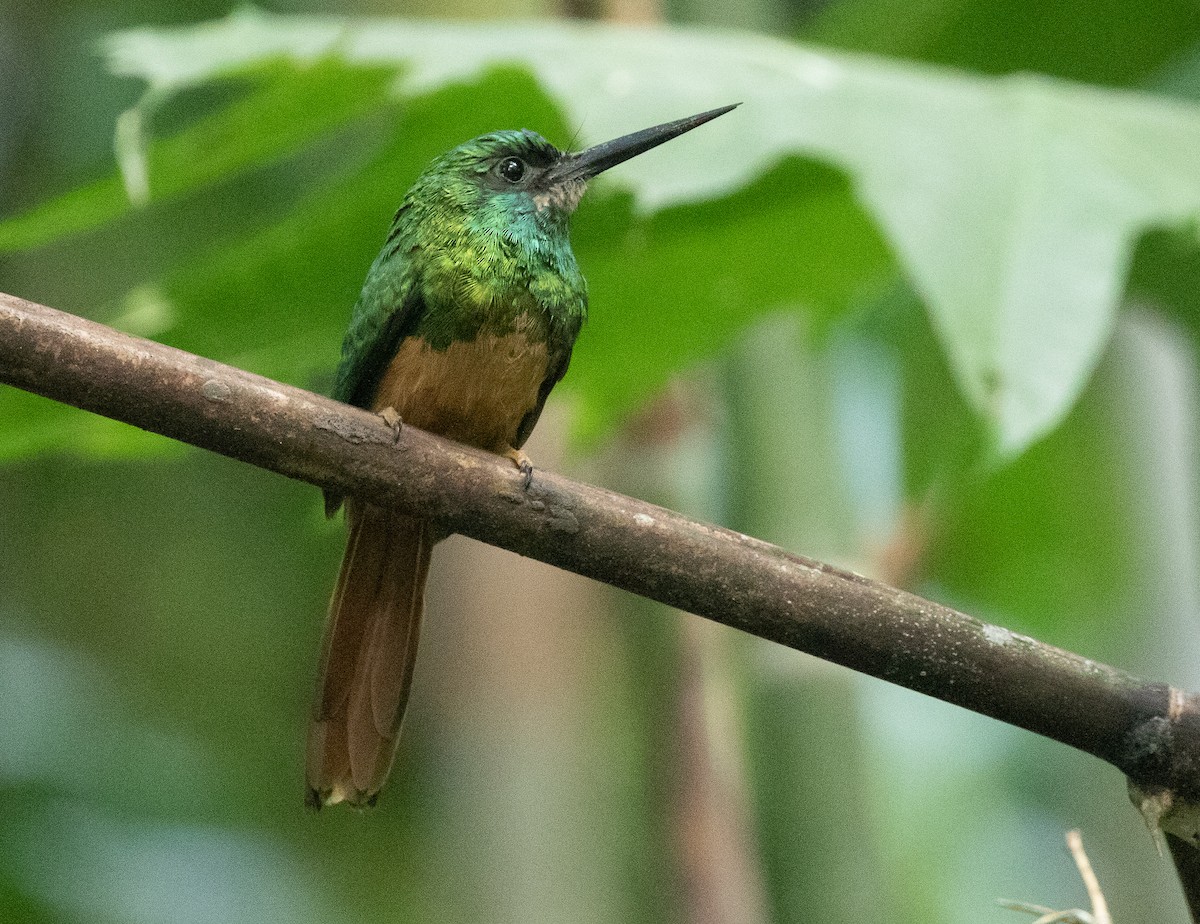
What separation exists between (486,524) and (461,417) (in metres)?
0.71

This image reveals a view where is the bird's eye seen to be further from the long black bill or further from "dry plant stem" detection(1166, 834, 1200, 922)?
"dry plant stem" detection(1166, 834, 1200, 922)

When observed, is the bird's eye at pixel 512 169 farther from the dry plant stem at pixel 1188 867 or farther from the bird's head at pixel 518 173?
the dry plant stem at pixel 1188 867

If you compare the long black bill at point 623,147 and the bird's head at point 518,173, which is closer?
the long black bill at point 623,147

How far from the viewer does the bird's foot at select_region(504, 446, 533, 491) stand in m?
1.33

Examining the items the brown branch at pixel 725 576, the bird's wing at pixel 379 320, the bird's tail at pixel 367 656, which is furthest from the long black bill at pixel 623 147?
the brown branch at pixel 725 576

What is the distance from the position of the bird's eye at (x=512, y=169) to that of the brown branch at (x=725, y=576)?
1.02 metres

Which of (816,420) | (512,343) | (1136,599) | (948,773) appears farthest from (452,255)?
(948,773)

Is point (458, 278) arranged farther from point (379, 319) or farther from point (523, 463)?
point (523, 463)

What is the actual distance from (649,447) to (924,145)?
3.37 ft

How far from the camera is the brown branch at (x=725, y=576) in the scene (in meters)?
1.28

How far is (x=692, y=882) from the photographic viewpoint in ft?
8.36

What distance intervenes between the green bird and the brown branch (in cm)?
57

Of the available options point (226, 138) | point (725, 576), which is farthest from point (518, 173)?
point (725, 576)

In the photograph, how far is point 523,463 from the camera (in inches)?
70.9
